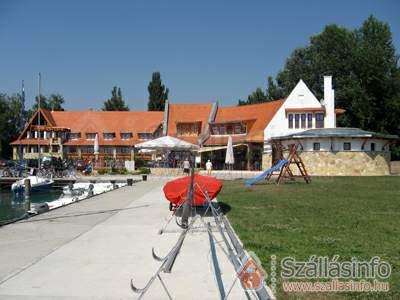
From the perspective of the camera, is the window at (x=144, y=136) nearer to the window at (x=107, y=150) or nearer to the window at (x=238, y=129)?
the window at (x=107, y=150)

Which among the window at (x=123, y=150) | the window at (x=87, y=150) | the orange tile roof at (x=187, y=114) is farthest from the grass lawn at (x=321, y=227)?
the window at (x=87, y=150)

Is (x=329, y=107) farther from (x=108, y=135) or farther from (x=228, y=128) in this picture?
(x=108, y=135)

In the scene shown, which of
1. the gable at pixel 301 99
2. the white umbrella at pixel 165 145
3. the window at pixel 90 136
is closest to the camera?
the white umbrella at pixel 165 145

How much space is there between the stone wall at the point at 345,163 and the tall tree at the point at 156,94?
41.7 meters

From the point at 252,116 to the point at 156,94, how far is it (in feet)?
95.0

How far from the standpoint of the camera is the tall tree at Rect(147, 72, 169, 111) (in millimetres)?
79688

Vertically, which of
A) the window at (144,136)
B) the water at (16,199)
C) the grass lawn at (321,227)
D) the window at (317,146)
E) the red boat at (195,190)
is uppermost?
the window at (144,136)

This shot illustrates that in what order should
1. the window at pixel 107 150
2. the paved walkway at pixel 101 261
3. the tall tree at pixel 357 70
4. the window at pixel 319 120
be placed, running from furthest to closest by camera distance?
the window at pixel 107 150 → the tall tree at pixel 357 70 → the window at pixel 319 120 → the paved walkway at pixel 101 261

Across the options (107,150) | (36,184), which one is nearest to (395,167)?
(36,184)

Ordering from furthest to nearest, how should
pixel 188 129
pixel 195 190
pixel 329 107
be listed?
pixel 188 129, pixel 329 107, pixel 195 190

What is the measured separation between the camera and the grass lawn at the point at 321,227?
8.59 metres

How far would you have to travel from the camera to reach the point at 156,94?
263 feet

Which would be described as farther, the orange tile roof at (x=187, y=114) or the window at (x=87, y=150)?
Answer: the window at (x=87, y=150)

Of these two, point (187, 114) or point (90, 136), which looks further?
point (90, 136)
